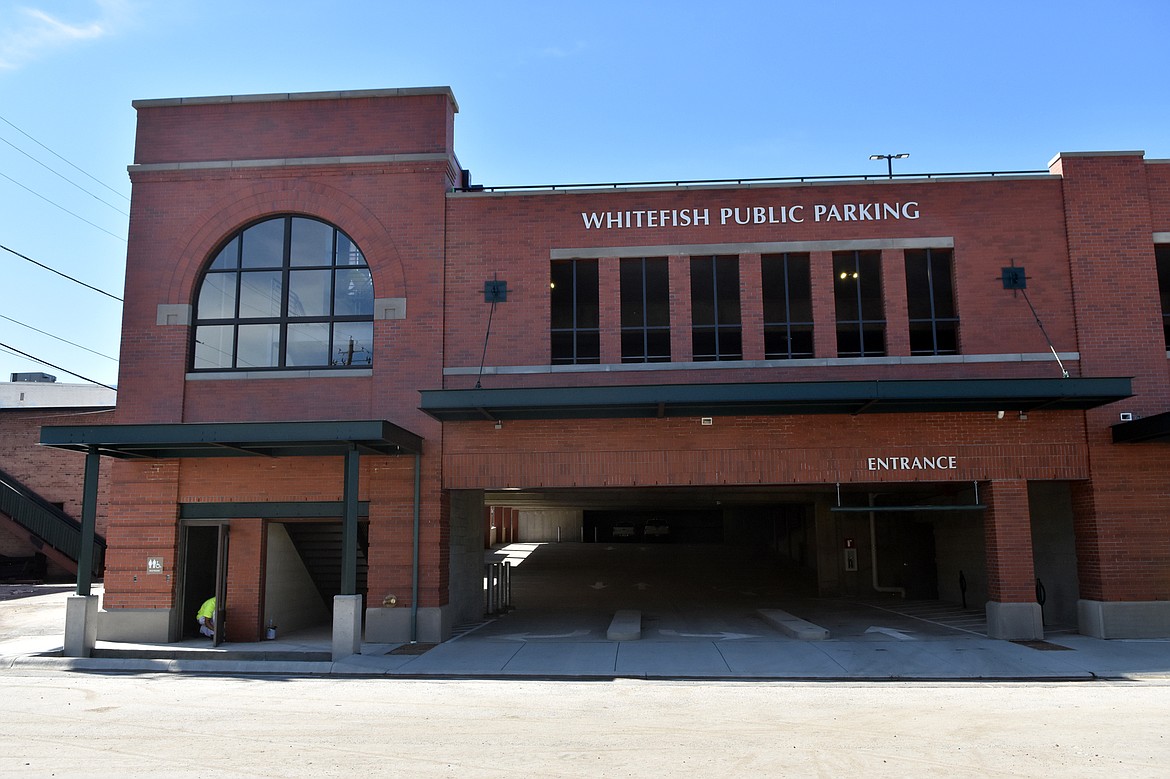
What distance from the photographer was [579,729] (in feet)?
34.3

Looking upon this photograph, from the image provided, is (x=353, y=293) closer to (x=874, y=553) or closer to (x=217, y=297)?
(x=217, y=297)

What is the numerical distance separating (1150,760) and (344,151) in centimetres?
1837

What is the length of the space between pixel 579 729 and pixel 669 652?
21.5 ft

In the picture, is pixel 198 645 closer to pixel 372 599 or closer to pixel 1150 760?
pixel 372 599

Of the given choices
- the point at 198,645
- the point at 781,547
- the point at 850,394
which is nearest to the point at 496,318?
the point at 850,394

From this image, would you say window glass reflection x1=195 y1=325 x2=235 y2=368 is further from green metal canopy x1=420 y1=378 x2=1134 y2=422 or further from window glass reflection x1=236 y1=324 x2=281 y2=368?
green metal canopy x1=420 y1=378 x2=1134 y2=422

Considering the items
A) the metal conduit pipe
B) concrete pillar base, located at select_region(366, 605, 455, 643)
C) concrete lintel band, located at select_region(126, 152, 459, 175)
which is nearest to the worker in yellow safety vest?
concrete pillar base, located at select_region(366, 605, 455, 643)

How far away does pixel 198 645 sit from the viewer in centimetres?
1864

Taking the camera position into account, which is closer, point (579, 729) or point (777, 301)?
point (579, 729)

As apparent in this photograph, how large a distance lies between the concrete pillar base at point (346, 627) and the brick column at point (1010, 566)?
490 inches

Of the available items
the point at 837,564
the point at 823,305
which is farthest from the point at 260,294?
the point at 837,564

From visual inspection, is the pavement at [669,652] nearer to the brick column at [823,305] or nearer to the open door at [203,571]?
the open door at [203,571]

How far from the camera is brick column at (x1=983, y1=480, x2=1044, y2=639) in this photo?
704 inches

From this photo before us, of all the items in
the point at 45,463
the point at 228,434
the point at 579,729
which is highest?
the point at 45,463
